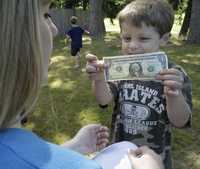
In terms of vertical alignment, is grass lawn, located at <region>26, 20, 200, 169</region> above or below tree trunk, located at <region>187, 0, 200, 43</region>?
below

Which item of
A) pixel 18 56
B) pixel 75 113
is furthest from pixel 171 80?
pixel 75 113

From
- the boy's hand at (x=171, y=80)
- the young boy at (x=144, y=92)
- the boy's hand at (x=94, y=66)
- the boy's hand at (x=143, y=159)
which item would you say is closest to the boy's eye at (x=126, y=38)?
the young boy at (x=144, y=92)

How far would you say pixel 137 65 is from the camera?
2.34m

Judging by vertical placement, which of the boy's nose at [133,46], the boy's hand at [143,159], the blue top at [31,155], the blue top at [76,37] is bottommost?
the blue top at [76,37]

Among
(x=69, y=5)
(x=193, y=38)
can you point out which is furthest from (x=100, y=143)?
(x=69, y=5)

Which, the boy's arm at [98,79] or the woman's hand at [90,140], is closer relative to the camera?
the woman's hand at [90,140]

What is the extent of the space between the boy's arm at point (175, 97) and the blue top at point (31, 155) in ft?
3.87

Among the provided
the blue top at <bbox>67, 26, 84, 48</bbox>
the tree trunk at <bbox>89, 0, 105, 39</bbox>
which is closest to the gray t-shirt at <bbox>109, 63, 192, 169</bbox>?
the blue top at <bbox>67, 26, 84, 48</bbox>

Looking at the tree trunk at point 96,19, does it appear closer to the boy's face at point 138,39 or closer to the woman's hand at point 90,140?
the boy's face at point 138,39

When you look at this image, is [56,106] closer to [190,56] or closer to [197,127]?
[197,127]

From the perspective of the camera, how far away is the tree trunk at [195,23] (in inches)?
542

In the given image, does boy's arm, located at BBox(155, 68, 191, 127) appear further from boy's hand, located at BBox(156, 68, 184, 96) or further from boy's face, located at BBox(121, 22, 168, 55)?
boy's face, located at BBox(121, 22, 168, 55)

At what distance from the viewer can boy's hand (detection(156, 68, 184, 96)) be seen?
228cm

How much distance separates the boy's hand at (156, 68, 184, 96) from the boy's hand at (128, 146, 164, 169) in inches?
31.8
